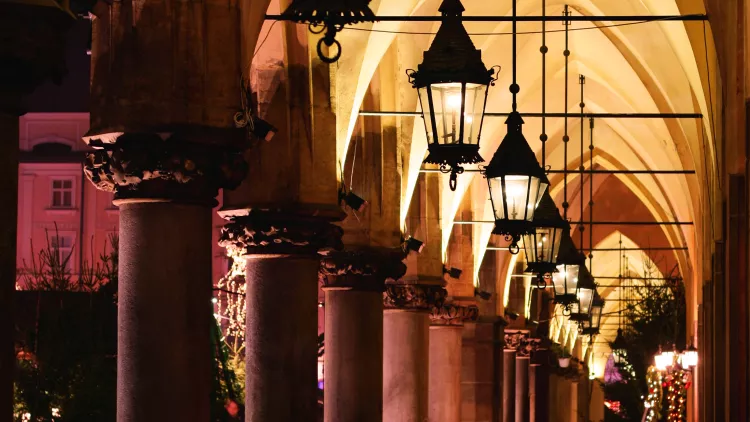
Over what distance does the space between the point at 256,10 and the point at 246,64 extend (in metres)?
0.73

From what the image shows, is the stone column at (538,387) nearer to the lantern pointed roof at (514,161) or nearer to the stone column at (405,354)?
the stone column at (405,354)

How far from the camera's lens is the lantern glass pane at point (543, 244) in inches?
607

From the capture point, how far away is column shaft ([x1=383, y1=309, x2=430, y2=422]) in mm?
20766

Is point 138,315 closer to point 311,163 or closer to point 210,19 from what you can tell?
point 210,19

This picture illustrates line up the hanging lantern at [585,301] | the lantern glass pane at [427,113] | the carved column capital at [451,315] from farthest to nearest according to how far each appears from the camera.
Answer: the carved column capital at [451,315] < the hanging lantern at [585,301] < the lantern glass pane at [427,113]

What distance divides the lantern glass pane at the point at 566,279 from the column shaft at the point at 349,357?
3107 millimetres

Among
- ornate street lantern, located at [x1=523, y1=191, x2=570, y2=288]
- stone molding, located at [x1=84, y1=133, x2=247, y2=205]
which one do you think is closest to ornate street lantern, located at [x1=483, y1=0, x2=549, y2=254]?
ornate street lantern, located at [x1=523, y1=191, x2=570, y2=288]

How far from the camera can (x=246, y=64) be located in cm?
1116

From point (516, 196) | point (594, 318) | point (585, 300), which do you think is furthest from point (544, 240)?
point (594, 318)

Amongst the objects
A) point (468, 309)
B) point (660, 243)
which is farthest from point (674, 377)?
point (660, 243)

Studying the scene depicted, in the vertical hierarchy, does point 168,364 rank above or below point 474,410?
above

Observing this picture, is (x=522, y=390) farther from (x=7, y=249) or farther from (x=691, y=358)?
(x=7, y=249)

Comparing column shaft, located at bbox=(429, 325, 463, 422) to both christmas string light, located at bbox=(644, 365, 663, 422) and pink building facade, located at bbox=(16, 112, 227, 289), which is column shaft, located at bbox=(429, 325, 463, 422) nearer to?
christmas string light, located at bbox=(644, 365, 663, 422)

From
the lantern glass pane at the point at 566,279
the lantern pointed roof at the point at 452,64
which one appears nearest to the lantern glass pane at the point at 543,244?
Answer: the lantern glass pane at the point at 566,279
